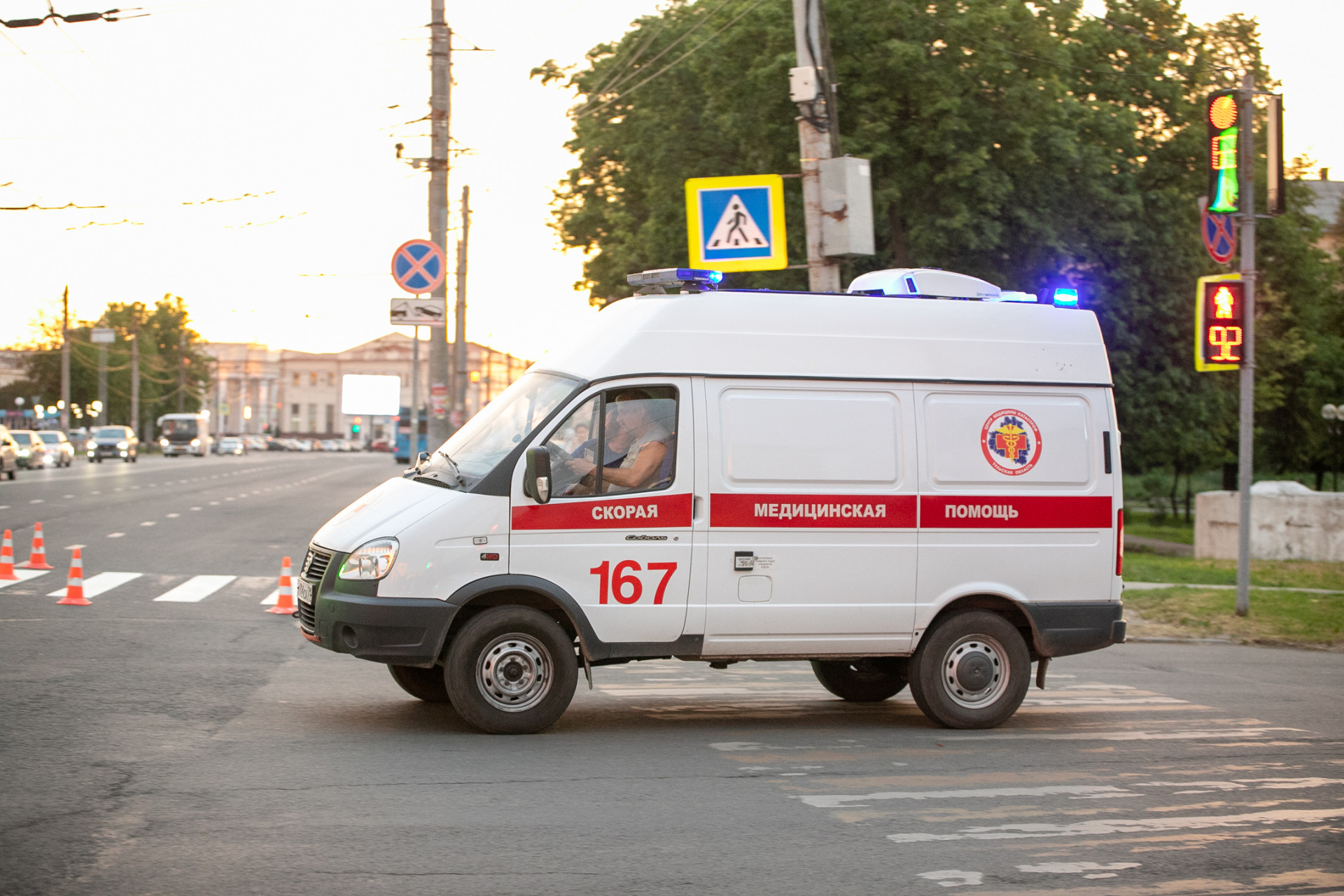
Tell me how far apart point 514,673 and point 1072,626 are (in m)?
3.55

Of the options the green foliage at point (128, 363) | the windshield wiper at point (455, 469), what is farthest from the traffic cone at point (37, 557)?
the green foliage at point (128, 363)

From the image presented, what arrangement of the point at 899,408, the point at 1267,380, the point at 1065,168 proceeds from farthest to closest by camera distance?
the point at 1267,380, the point at 1065,168, the point at 899,408

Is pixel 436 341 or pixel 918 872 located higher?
pixel 436 341

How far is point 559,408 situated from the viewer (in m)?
7.86

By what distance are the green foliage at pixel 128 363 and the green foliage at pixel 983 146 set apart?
69.9m

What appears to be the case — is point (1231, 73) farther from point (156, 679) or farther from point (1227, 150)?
point (156, 679)

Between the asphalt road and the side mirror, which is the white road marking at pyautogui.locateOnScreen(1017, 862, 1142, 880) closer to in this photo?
the asphalt road

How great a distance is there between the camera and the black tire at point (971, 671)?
27.5 feet

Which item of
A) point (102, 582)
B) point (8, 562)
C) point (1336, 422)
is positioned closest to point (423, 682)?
point (102, 582)

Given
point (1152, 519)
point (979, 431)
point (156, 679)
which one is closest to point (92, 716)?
point (156, 679)

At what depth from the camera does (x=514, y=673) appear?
769 cm

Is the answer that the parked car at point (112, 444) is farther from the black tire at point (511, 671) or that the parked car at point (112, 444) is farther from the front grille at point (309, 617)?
the black tire at point (511, 671)

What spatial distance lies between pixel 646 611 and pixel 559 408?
127 cm

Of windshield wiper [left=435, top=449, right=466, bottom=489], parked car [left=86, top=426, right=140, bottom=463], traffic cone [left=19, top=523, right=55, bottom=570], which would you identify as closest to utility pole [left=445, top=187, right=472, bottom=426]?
traffic cone [left=19, top=523, right=55, bottom=570]
